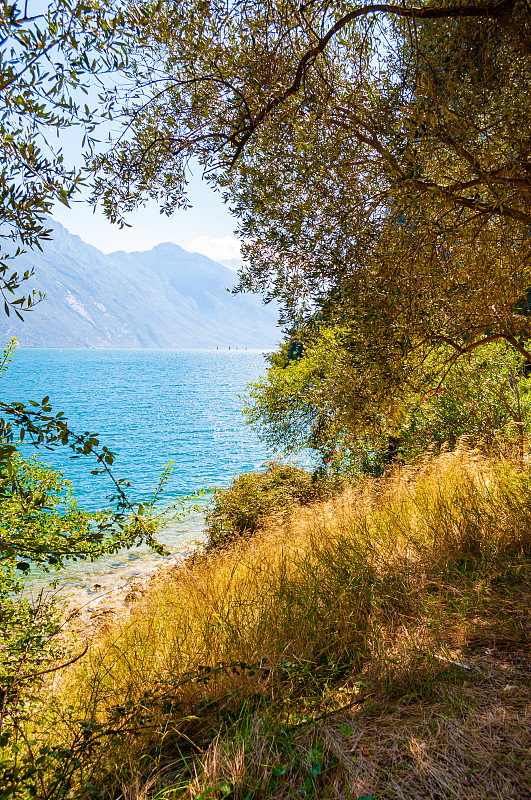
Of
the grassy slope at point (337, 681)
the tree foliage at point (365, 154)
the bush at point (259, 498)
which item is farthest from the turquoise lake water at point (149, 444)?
the tree foliage at point (365, 154)

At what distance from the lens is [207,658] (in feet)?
12.4

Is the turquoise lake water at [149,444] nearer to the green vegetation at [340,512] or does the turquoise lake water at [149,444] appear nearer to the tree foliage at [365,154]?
the green vegetation at [340,512]

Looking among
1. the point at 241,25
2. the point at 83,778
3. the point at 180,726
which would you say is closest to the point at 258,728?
the point at 180,726

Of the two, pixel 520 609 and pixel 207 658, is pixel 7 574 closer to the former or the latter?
pixel 207 658

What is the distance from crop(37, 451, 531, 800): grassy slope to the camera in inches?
94.3

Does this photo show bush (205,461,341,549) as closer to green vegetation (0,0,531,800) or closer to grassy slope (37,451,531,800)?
green vegetation (0,0,531,800)

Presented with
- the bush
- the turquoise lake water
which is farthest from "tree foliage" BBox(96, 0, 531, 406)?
the bush

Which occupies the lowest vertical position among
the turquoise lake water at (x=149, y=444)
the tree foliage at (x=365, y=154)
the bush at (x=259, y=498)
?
the turquoise lake water at (x=149, y=444)

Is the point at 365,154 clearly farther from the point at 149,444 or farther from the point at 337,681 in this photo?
the point at 149,444

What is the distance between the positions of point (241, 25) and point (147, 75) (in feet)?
3.64

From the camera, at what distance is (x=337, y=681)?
3363 mm

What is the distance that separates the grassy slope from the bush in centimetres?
742

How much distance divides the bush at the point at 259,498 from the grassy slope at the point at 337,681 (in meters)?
7.42

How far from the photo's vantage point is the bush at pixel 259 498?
13.6 metres
